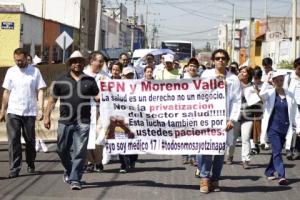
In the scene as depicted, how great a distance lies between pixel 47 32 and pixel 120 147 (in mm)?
34458

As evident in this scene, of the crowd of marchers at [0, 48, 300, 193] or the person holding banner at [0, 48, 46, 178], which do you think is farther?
the person holding banner at [0, 48, 46, 178]

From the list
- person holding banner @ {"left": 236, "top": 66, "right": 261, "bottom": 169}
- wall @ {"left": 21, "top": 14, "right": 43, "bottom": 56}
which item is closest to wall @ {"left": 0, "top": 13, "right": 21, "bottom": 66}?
wall @ {"left": 21, "top": 14, "right": 43, "bottom": 56}

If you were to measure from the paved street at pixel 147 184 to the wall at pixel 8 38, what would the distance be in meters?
23.7

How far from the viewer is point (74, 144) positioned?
840cm

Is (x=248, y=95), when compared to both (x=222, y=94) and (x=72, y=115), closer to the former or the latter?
(x=222, y=94)

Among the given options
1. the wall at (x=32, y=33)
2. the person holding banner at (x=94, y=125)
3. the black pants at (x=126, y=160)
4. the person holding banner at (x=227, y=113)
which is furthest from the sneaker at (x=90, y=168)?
the wall at (x=32, y=33)

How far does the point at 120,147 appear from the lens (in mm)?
8539

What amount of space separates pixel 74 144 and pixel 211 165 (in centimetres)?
184

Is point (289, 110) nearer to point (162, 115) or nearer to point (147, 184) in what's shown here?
point (162, 115)

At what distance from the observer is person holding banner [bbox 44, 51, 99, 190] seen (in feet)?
27.2

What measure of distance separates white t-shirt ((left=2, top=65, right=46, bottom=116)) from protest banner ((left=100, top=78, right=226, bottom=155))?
1.37 meters

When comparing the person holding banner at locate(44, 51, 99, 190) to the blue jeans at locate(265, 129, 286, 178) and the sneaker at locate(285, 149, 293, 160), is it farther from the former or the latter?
the sneaker at locate(285, 149, 293, 160)

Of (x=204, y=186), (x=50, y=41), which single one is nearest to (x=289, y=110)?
(x=204, y=186)

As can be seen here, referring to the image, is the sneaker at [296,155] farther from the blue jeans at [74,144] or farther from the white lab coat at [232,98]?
the blue jeans at [74,144]
